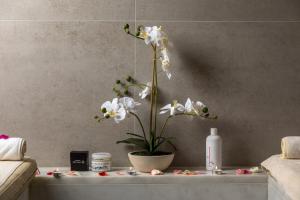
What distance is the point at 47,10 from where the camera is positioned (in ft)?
5.92

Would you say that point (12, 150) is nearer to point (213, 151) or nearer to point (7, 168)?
point (7, 168)

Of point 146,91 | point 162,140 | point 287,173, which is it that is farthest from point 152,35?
point 287,173

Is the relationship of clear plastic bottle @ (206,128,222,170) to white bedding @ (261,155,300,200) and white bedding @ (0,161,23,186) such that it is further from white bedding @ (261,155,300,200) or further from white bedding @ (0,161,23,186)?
white bedding @ (0,161,23,186)

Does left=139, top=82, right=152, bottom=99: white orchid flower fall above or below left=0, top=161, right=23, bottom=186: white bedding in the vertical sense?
above

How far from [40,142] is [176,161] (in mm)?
524

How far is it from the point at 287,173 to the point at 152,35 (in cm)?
67

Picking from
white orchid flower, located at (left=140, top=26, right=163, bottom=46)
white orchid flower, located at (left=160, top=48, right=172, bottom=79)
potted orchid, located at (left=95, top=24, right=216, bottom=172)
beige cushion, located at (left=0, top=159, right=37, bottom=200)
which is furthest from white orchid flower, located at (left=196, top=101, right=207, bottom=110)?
beige cushion, located at (left=0, top=159, right=37, bottom=200)

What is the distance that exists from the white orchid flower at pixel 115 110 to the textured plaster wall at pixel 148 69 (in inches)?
4.4

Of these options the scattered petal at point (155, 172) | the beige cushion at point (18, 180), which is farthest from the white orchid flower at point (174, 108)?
the beige cushion at point (18, 180)

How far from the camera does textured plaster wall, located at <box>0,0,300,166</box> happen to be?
1.81 metres

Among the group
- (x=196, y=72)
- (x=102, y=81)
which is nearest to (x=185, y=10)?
(x=196, y=72)

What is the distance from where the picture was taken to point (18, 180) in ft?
4.64

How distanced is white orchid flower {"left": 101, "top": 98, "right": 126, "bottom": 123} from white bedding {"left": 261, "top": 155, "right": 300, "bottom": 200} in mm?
529

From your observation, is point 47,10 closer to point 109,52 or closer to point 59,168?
point 109,52
